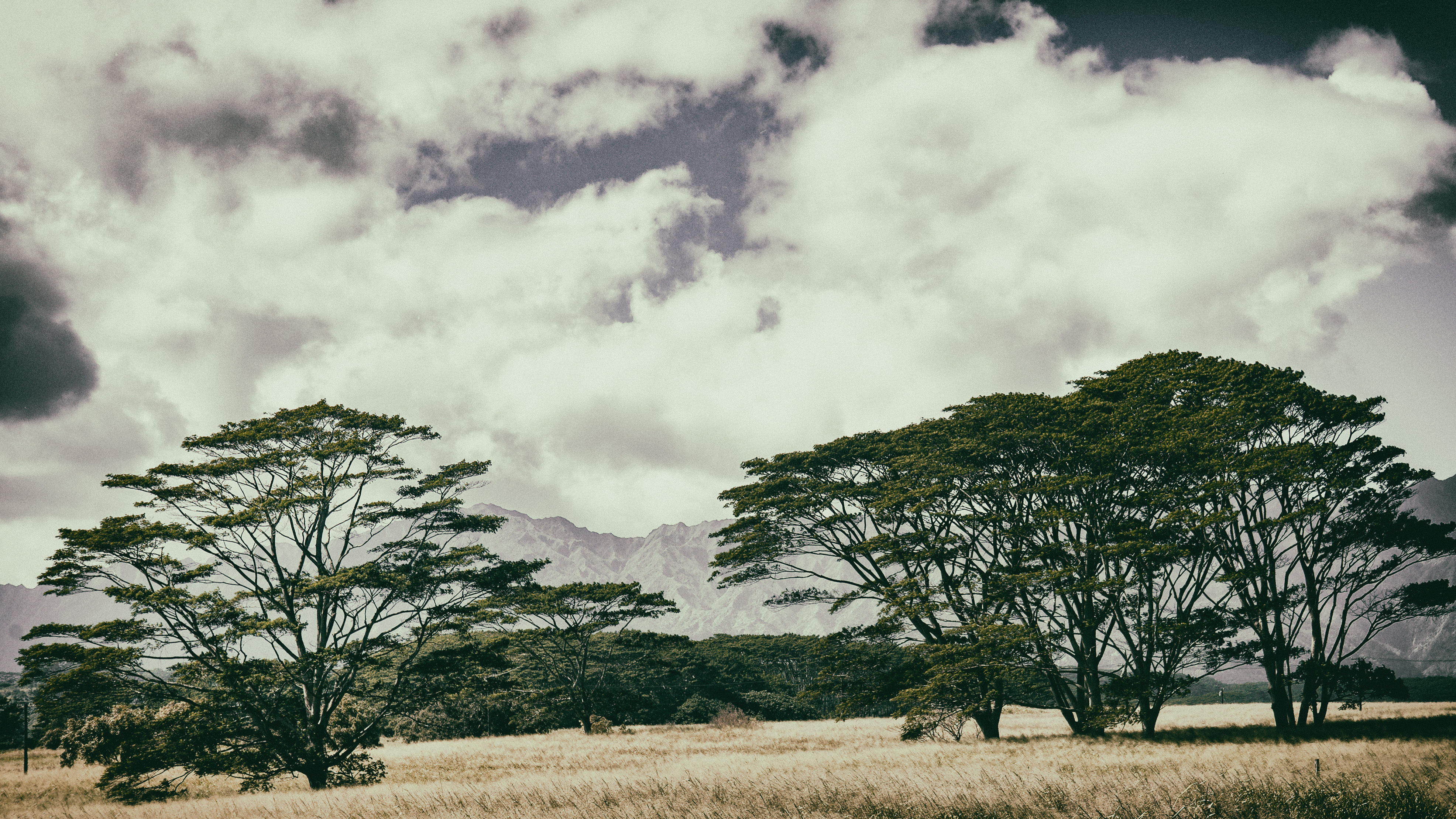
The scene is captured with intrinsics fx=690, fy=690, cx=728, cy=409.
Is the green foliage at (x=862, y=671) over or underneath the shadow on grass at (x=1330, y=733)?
over

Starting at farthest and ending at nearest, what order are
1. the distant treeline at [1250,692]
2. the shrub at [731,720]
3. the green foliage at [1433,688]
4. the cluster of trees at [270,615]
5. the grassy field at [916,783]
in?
the distant treeline at [1250,692]
the green foliage at [1433,688]
the shrub at [731,720]
the cluster of trees at [270,615]
the grassy field at [916,783]

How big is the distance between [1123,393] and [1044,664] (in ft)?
29.8

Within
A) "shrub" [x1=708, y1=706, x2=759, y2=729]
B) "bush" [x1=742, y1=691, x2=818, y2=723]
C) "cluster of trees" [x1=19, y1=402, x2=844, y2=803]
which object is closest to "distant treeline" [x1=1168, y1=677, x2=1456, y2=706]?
"bush" [x1=742, y1=691, x2=818, y2=723]

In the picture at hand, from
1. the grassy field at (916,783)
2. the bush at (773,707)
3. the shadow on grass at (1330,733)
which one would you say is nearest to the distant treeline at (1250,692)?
the bush at (773,707)

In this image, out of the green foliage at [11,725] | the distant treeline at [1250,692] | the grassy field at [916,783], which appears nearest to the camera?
the grassy field at [916,783]

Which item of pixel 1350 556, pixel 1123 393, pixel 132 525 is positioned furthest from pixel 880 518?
pixel 132 525

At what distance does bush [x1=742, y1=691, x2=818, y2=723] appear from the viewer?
56531mm

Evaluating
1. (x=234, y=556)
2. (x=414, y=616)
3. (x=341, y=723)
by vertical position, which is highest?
(x=234, y=556)

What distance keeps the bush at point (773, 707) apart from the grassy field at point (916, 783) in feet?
107

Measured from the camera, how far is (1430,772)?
1105 cm

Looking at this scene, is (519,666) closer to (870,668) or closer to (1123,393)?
(870,668)

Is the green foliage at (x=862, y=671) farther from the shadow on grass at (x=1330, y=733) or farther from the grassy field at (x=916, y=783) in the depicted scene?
the shadow on grass at (x=1330, y=733)

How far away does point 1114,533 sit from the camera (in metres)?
20.2

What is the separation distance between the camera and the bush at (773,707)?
2226 inches
